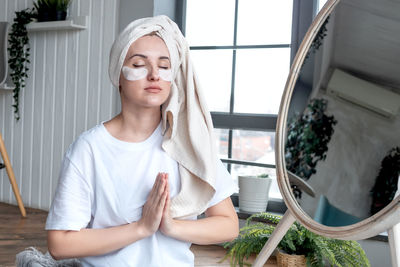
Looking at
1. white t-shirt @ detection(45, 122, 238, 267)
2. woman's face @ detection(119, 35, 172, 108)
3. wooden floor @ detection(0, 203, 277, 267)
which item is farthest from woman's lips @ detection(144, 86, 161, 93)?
wooden floor @ detection(0, 203, 277, 267)

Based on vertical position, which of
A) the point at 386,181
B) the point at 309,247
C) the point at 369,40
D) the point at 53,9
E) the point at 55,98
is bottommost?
the point at 309,247

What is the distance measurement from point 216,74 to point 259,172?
66 centimetres

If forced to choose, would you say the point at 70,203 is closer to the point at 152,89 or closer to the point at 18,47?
the point at 152,89

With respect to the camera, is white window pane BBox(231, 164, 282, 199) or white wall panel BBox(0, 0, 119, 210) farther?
white wall panel BBox(0, 0, 119, 210)

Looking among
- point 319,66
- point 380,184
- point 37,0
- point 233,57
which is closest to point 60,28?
point 37,0

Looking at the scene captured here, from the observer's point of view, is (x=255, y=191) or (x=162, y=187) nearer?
(x=162, y=187)

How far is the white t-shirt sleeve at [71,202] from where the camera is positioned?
1.19 m

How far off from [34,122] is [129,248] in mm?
2910

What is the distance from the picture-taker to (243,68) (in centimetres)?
314

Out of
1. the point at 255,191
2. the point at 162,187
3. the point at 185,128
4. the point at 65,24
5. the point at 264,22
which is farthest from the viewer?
the point at 65,24

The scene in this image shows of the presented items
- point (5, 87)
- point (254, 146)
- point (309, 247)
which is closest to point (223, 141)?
point (254, 146)

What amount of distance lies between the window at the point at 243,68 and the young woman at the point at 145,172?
1779 mm

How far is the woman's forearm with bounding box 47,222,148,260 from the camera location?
119 cm

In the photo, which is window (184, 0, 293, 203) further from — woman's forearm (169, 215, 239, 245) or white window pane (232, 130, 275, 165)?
woman's forearm (169, 215, 239, 245)
